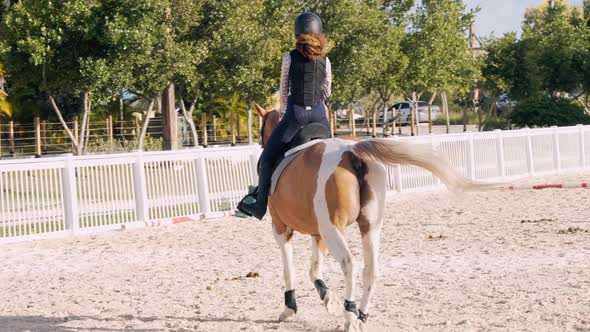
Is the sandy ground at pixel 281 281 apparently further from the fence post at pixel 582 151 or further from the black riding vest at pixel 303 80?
the fence post at pixel 582 151

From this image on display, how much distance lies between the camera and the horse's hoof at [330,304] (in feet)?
23.4

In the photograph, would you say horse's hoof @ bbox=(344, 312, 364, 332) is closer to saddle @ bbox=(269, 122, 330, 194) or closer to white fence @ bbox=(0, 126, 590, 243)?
saddle @ bbox=(269, 122, 330, 194)

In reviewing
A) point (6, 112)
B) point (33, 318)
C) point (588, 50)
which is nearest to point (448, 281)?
point (33, 318)

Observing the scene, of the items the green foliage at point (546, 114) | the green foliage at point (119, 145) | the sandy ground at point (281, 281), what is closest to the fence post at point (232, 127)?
the green foliage at point (119, 145)

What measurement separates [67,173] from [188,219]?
2619 millimetres

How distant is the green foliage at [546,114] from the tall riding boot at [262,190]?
38097mm

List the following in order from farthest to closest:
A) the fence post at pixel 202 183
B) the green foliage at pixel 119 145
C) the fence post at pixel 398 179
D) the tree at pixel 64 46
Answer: the green foliage at pixel 119 145 → the tree at pixel 64 46 → the fence post at pixel 398 179 → the fence post at pixel 202 183

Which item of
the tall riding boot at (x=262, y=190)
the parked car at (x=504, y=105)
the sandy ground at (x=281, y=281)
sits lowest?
the sandy ground at (x=281, y=281)

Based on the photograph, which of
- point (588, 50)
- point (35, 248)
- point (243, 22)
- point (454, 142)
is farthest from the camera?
point (588, 50)

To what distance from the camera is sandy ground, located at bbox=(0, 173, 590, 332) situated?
7352mm

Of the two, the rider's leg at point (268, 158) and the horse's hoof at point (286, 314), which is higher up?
the rider's leg at point (268, 158)

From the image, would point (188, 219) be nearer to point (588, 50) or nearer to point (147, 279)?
point (147, 279)

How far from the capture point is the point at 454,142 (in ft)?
71.4

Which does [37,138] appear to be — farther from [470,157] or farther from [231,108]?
[470,157]
